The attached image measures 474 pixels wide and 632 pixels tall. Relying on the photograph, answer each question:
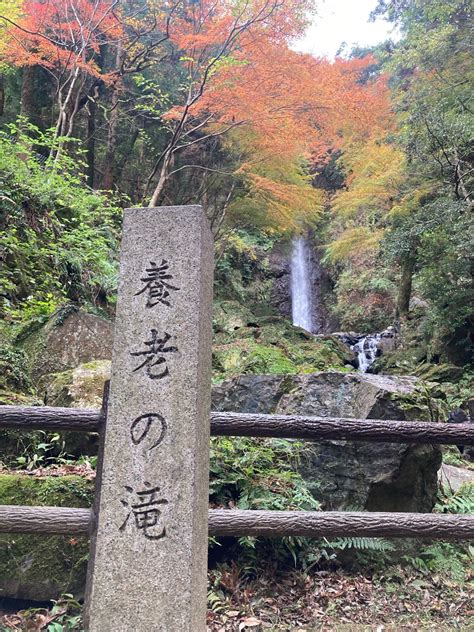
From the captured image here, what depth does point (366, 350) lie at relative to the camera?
15.8m

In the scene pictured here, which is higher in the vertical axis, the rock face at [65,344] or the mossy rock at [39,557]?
the rock face at [65,344]

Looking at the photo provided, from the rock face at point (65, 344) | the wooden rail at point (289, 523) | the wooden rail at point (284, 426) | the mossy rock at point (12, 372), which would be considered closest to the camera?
the wooden rail at point (289, 523)

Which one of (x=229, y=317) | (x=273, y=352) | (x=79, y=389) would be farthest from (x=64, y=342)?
(x=229, y=317)

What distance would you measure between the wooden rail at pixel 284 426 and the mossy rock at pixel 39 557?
52 cm

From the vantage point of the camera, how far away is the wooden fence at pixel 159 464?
2.00 metres

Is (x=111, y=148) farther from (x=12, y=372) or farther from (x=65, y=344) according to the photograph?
(x=12, y=372)

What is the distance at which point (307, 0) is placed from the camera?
1137 cm

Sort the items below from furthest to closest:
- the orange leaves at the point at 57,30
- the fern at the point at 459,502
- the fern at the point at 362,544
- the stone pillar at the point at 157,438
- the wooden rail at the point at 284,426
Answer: the orange leaves at the point at 57,30 < the fern at the point at 459,502 < the fern at the point at 362,544 < the wooden rail at the point at 284,426 < the stone pillar at the point at 157,438

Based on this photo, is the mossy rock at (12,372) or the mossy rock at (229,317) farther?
the mossy rock at (229,317)

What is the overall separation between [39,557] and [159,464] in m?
1.32

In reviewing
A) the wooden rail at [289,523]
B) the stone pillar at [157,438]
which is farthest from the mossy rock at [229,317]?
the stone pillar at [157,438]

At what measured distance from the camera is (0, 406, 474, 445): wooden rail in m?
2.72

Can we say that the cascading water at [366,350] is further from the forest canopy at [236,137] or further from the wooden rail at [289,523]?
the wooden rail at [289,523]

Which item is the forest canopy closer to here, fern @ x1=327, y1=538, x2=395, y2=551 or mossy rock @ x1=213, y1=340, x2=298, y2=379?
mossy rock @ x1=213, y1=340, x2=298, y2=379
